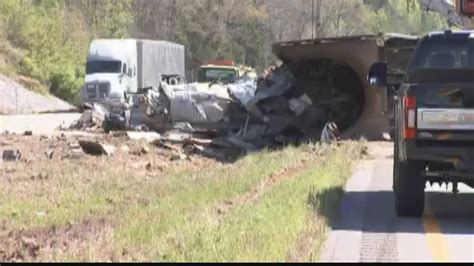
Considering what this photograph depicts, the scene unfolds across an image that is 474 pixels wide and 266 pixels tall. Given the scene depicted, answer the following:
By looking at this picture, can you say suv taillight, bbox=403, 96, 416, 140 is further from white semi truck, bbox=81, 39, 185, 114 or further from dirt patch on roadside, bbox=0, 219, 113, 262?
white semi truck, bbox=81, 39, 185, 114

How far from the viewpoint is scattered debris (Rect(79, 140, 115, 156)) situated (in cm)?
2562

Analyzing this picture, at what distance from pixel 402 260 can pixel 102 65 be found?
140ft

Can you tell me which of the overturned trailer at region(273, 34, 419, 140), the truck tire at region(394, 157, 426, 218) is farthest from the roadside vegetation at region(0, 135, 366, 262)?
the overturned trailer at region(273, 34, 419, 140)

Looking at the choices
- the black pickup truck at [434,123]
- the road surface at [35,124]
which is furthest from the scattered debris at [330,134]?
the black pickup truck at [434,123]

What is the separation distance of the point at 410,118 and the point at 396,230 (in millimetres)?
1375

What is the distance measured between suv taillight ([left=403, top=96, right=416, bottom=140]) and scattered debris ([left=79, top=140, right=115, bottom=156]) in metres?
13.9

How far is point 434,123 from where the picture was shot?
489 inches

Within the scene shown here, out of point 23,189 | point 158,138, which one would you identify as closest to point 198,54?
point 158,138

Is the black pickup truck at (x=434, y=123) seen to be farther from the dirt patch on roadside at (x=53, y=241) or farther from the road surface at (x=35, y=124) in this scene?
the road surface at (x=35, y=124)

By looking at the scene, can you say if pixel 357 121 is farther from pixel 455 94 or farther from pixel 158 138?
pixel 455 94

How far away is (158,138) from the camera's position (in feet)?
99.3

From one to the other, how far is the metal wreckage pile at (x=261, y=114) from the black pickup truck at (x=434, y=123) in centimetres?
1318

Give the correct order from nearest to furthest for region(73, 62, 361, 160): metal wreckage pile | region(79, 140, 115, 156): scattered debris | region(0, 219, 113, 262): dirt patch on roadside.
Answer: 1. region(0, 219, 113, 262): dirt patch on roadside
2. region(79, 140, 115, 156): scattered debris
3. region(73, 62, 361, 160): metal wreckage pile

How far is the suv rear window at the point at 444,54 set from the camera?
43.7ft
